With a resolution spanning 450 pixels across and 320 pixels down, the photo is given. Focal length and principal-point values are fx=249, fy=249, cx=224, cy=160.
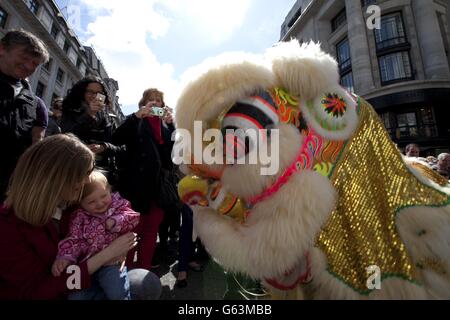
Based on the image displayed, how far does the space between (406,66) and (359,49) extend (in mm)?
3325

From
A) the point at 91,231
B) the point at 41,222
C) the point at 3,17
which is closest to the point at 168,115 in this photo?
the point at 91,231

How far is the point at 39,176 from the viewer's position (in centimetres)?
94

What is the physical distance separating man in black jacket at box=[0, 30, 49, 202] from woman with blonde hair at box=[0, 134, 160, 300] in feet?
2.60

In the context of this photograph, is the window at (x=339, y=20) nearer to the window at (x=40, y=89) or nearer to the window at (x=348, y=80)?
the window at (x=348, y=80)

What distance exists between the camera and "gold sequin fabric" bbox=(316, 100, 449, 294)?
0.76m

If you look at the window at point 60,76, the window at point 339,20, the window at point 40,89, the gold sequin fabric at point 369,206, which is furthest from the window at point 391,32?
the window at point 60,76

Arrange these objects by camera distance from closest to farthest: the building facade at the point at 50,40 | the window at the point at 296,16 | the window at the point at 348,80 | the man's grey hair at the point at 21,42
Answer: the man's grey hair at the point at 21,42 < the building facade at the point at 50,40 < the window at the point at 348,80 < the window at the point at 296,16

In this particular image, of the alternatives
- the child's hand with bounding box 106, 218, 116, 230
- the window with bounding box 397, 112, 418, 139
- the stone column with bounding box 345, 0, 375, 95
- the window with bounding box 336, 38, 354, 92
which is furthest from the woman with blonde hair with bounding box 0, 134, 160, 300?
the window with bounding box 336, 38, 354, 92

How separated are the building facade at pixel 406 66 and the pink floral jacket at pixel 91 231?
17214mm

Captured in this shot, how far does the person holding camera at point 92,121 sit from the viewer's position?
6.41ft

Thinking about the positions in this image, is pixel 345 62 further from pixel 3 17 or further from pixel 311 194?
pixel 3 17

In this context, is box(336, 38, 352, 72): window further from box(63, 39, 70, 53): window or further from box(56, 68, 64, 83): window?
box(63, 39, 70, 53): window

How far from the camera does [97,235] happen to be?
43.6 inches

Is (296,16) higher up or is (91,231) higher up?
(296,16)
